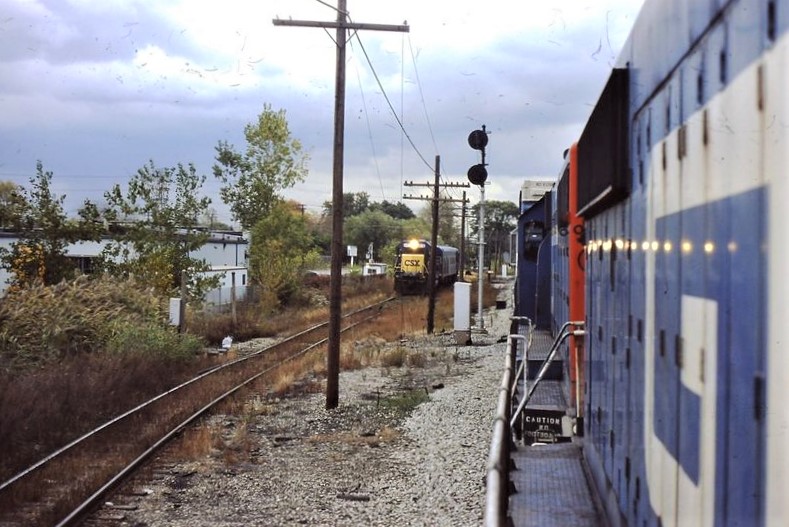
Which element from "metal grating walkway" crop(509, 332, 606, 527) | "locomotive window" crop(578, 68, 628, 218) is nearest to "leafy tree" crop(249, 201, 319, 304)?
"metal grating walkway" crop(509, 332, 606, 527)

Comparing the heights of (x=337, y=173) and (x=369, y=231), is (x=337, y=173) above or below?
below

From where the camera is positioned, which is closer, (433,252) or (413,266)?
(433,252)

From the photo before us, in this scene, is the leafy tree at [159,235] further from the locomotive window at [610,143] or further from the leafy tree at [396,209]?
the leafy tree at [396,209]

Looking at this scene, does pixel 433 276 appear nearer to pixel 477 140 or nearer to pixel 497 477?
pixel 477 140

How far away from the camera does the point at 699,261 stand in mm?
2502

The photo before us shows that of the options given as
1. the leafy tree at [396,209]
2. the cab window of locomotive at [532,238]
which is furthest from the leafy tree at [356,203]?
the cab window of locomotive at [532,238]

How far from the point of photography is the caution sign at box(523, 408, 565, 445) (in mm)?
8352

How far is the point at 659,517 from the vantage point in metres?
3.08

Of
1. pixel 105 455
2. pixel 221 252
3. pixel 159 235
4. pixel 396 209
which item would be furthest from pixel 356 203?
pixel 105 455

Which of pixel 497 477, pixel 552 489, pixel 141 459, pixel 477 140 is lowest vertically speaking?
pixel 141 459

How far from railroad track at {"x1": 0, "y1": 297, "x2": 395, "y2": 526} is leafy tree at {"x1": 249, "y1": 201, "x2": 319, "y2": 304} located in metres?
19.5

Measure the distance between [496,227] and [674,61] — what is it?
113 m

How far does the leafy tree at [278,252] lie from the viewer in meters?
39.1

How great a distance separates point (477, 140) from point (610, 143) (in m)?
22.3
